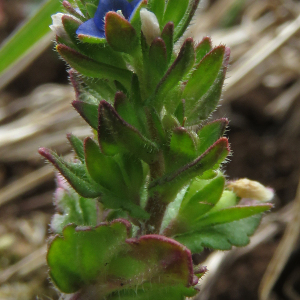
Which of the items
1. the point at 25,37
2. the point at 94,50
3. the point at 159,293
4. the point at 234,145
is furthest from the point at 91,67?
the point at 234,145

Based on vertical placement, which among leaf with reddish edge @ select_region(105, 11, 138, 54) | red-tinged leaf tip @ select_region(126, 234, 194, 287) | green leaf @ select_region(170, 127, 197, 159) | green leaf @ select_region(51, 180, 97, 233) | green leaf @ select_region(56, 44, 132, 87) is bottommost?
green leaf @ select_region(51, 180, 97, 233)

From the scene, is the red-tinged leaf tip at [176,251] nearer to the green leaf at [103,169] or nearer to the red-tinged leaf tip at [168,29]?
the green leaf at [103,169]

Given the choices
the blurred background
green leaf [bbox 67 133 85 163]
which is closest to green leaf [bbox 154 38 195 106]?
green leaf [bbox 67 133 85 163]

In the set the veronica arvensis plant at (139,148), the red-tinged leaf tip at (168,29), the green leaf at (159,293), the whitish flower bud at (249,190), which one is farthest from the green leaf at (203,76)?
the green leaf at (159,293)

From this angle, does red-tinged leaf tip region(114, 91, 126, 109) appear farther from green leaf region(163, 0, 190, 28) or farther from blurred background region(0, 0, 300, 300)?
blurred background region(0, 0, 300, 300)

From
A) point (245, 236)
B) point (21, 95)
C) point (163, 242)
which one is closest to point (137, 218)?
point (163, 242)
